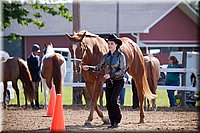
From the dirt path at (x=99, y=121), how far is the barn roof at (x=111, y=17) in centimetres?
2640

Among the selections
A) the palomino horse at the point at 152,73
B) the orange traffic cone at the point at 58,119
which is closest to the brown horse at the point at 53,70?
the palomino horse at the point at 152,73

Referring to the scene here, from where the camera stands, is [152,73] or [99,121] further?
[152,73]

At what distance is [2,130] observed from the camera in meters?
9.32

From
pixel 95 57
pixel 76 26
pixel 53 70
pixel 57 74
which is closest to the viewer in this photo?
pixel 95 57

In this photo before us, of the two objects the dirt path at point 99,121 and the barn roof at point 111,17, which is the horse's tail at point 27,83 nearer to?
the dirt path at point 99,121

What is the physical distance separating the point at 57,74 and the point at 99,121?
3.05 metres

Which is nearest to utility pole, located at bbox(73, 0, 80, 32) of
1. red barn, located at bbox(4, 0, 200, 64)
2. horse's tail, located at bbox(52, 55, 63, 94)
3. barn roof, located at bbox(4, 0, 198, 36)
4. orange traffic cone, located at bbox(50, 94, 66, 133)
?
horse's tail, located at bbox(52, 55, 63, 94)

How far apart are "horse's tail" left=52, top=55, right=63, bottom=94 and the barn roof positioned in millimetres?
25554

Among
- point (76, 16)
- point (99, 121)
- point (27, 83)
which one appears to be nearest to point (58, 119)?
point (99, 121)

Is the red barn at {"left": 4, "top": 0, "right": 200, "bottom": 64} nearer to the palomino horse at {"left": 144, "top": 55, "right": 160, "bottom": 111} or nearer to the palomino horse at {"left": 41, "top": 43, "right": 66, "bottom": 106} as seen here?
the palomino horse at {"left": 144, "top": 55, "right": 160, "bottom": 111}

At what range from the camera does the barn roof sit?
1598 inches

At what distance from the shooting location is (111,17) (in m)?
42.2

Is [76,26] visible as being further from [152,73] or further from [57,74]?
[152,73]

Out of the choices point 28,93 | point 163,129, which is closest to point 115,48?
point 163,129
